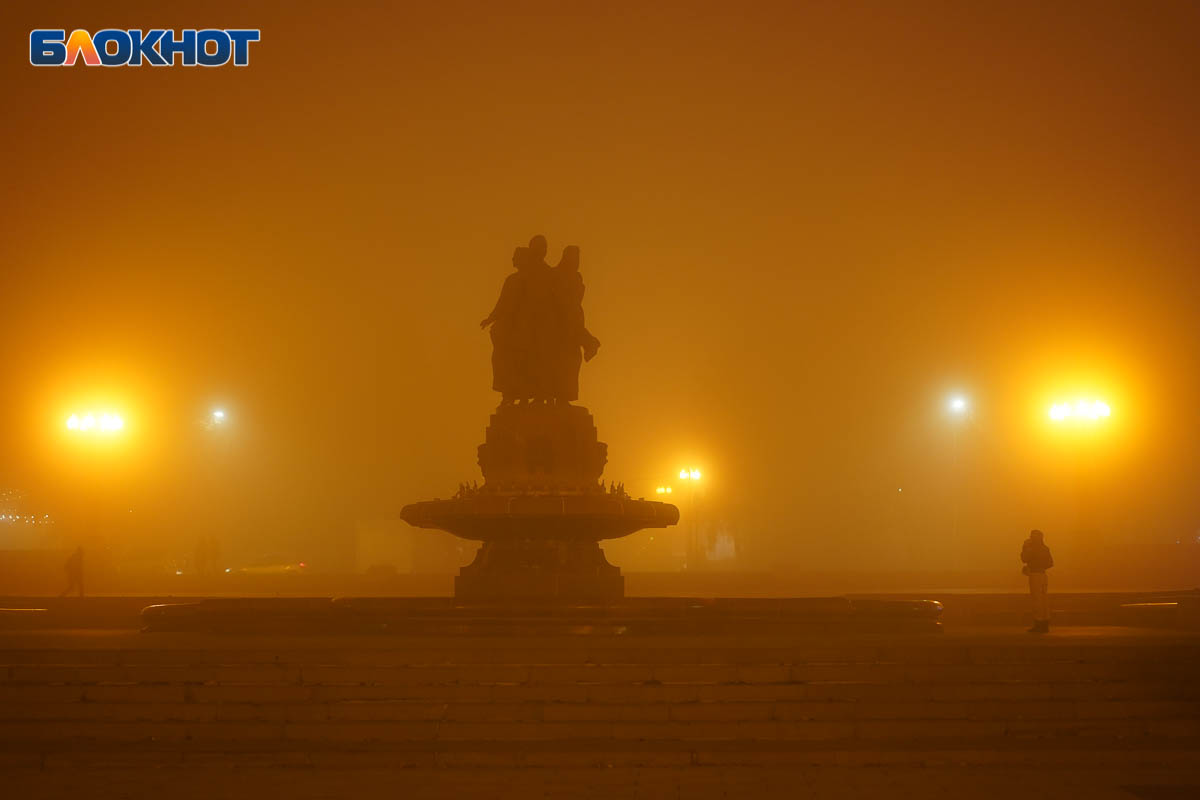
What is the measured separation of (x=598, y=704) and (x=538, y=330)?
26.9 feet

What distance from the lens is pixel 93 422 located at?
3225 cm

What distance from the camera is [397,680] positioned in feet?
33.3

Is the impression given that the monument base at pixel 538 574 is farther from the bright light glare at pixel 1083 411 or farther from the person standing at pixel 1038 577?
the bright light glare at pixel 1083 411

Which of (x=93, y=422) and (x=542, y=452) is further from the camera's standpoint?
(x=93, y=422)

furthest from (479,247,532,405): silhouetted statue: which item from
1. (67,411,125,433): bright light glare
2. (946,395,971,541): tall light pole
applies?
(946,395,971,541): tall light pole

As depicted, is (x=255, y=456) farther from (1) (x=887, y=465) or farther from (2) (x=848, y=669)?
(2) (x=848, y=669)

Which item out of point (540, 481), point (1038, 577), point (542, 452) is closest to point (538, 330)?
point (542, 452)

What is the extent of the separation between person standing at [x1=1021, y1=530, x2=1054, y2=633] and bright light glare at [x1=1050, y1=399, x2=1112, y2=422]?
645 inches

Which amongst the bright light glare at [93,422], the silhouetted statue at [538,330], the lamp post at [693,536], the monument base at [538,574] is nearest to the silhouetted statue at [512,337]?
the silhouetted statue at [538,330]

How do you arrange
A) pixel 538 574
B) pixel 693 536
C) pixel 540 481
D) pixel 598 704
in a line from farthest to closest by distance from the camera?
1. pixel 693 536
2. pixel 540 481
3. pixel 538 574
4. pixel 598 704

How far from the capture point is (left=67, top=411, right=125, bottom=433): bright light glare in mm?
32062

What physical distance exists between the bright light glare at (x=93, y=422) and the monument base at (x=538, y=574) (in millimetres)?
19594

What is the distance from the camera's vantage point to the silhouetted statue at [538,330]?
17094 millimetres

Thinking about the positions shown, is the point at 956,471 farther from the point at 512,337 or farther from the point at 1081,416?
the point at 512,337
